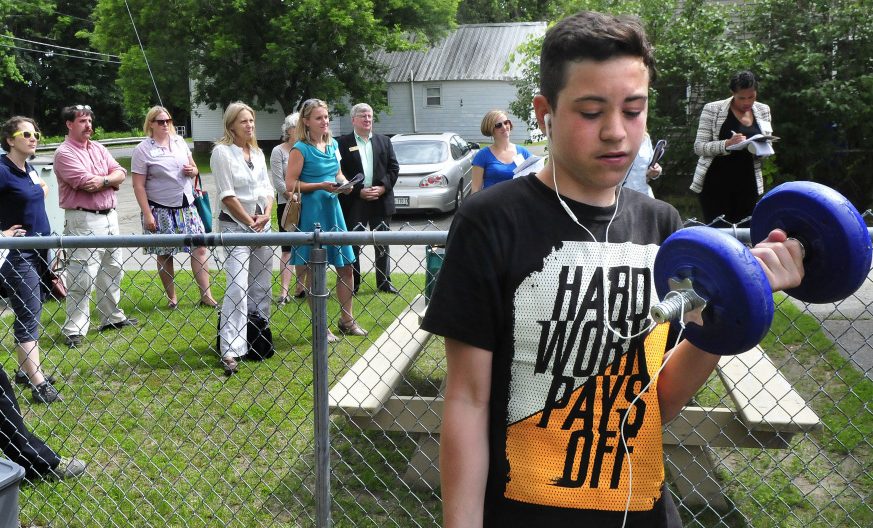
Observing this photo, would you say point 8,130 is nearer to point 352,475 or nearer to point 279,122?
point 352,475

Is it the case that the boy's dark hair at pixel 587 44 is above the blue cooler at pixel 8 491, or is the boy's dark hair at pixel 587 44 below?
above

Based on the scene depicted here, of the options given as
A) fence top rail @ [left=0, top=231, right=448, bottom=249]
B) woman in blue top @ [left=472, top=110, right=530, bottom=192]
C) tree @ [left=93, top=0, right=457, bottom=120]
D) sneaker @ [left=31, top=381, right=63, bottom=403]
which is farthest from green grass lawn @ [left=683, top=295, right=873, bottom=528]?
tree @ [left=93, top=0, right=457, bottom=120]

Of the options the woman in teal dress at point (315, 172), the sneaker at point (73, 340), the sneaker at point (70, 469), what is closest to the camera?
the sneaker at point (70, 469)

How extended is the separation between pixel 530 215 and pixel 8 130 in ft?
18.0

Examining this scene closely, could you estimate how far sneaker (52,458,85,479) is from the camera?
4.27 meters

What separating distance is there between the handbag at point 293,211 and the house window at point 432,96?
32078 millimetres

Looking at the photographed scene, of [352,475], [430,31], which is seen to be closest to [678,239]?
[352,475]

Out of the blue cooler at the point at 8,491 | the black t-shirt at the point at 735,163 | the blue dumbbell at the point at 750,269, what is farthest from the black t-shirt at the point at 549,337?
the black t-shirt at the point at 735,163

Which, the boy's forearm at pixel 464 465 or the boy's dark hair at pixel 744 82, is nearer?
the boy's forearm at pixel 464 465

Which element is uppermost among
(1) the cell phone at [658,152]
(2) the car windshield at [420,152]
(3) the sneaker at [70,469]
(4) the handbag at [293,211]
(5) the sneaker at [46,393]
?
(1) the cell phone at [658,152]

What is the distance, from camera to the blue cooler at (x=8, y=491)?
271 centimetres

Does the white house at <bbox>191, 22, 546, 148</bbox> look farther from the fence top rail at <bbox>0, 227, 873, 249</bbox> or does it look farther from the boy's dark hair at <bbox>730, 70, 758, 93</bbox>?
the fence top rail at <bbox>0, 227, 873, 249</bbox>

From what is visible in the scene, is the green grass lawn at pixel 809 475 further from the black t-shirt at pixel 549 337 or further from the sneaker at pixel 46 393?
the sneaker at pixel 46 393

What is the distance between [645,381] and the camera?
177 centimetres
